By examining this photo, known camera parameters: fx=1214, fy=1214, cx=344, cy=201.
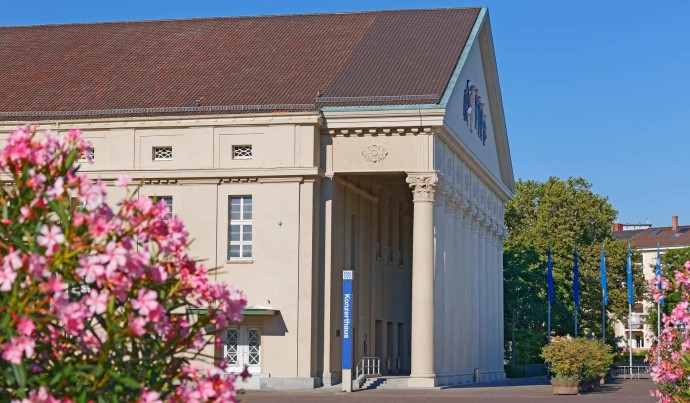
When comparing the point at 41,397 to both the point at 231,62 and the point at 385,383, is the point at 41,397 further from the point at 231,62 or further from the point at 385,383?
the point at 231,62

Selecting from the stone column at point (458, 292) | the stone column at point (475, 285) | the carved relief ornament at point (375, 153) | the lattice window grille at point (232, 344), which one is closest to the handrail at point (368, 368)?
the stone column at point (458, 292)

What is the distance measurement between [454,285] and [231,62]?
13248mm

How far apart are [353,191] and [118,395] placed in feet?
137

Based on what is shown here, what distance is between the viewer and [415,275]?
146 feet

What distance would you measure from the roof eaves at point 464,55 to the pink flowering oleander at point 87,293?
122 feet

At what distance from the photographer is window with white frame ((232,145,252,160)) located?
148 feet

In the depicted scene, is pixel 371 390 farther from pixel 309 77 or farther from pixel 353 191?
pixel 309 77

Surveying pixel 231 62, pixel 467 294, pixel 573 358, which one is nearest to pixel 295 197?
pixel 231 62

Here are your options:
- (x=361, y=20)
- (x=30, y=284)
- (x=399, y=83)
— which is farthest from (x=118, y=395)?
(x=361, y=20)

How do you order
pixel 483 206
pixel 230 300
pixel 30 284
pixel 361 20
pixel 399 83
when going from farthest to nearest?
pixel 483 206
pixel 361 20
pixel 399 83
pixel 230 300
pixel 30 284

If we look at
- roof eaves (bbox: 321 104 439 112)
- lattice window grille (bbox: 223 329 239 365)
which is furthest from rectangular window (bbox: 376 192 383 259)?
lattice window grille (bbox: 223 329 239 365)

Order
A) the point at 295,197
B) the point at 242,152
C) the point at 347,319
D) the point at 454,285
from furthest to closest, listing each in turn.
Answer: the point at 454,285, the point at 242,152, the point at 295,197, the point at 347,319

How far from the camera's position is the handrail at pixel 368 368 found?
1862 inches

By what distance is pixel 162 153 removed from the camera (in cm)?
4606
